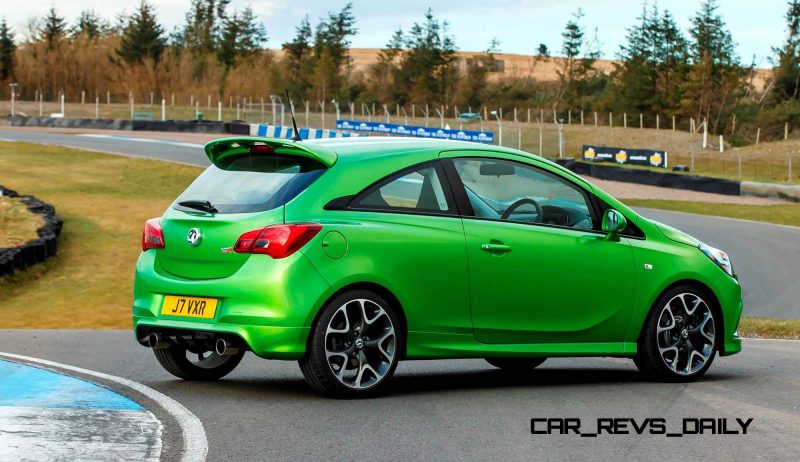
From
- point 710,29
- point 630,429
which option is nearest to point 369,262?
point 630,429

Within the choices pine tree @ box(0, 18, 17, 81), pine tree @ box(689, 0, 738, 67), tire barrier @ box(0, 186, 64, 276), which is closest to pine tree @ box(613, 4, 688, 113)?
pine tree @ box(689, 0, 738, 67)

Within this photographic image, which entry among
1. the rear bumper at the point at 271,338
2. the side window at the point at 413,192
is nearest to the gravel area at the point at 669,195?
the side window at the point at 413,192

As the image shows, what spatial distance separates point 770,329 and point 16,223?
13.3 m

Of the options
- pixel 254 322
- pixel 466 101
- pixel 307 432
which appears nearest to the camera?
pixel 307 432

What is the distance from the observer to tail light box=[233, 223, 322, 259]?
7.21 metres

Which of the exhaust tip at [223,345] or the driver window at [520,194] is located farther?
the driver window at [520,194]

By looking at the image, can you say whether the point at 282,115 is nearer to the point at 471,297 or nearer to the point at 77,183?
the point at 77,183

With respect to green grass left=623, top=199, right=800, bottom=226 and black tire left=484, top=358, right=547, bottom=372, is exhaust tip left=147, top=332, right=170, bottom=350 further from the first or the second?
green grass left=623, top=199, right=800, bottom=226

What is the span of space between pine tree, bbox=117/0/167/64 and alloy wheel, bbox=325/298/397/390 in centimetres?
11780

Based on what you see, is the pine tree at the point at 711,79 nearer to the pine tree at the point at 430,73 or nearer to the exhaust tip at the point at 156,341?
the pine tree at the point at 430,73

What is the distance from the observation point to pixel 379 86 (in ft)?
445

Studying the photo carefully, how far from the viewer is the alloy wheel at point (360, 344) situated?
731 centimetres

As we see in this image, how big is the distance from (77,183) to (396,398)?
27738 millimetres

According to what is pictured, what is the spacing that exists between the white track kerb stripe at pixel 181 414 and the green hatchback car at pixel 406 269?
13.3 inches
